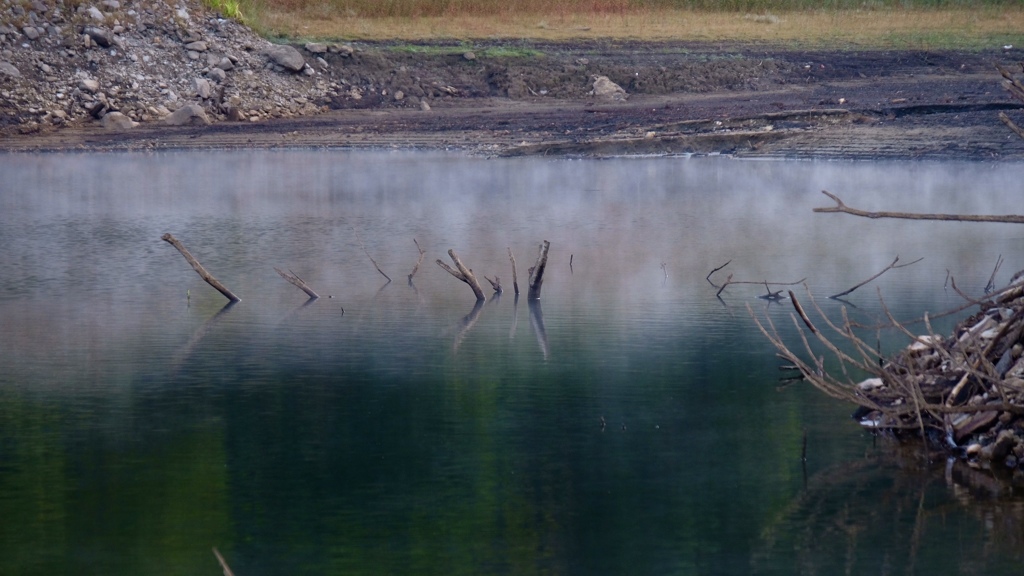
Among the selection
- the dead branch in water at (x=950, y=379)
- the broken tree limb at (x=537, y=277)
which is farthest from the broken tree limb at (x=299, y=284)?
the dead branch in water at (x=950, y=379)

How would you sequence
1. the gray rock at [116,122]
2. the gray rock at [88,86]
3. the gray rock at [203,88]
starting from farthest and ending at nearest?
1. the gray rock at [203,88]
2. the gray rock at [88,86]
3. the gray rock at [116,122]

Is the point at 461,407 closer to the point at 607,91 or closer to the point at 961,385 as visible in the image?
the point at 961,385

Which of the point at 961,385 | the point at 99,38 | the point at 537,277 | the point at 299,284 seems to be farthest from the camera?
the point at 99,38

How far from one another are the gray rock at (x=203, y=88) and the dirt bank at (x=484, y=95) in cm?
5

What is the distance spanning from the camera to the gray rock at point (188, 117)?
27.2 m

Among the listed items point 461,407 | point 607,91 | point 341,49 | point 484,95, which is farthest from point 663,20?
point 461,407

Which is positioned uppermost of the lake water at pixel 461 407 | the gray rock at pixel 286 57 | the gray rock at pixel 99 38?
the gray rock at pixel 99 38

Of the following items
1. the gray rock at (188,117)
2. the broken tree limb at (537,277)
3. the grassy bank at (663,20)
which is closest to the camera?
the broken tree limb at (537,277)

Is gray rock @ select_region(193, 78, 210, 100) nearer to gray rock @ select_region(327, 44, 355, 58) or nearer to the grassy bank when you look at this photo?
gray rock @ select_region(327, 44, 355, 58)

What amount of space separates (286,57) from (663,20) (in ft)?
35.4

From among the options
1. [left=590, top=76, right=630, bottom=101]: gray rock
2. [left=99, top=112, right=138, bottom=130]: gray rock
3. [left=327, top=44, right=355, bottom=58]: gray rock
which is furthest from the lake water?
[left=327, top=44, right=355, bottom=58]: gray rock

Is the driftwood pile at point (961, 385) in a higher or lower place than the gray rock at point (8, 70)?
lower

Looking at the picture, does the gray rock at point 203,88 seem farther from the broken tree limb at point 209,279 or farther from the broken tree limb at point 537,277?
the broken tree limb at point 537,277

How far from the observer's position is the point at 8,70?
90.9ft
